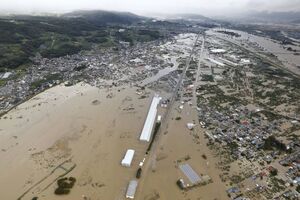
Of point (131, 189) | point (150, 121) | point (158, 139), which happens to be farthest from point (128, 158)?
point (150, 121)

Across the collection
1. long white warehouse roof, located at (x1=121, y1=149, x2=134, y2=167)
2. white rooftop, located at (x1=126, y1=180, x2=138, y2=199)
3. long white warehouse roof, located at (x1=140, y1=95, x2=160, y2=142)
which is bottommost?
white rooftop, located at (x1=126, y1=180, x2=138, y2=199)

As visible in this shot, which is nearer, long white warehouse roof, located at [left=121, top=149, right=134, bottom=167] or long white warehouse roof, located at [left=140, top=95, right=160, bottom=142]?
long white warehouse roof, located at [left=121, top=149, right=134, bottom=167]

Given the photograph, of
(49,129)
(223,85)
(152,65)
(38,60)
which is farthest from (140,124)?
(38,60)

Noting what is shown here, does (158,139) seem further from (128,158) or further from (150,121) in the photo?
(128,158)

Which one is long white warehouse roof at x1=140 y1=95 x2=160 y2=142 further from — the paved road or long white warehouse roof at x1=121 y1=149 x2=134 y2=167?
long white warehouse roof at x1=121 y1=149 x2=134 y2=167

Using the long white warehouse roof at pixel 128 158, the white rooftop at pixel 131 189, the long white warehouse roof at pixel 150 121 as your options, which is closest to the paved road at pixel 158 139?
the white rooftop at pixel 131 189

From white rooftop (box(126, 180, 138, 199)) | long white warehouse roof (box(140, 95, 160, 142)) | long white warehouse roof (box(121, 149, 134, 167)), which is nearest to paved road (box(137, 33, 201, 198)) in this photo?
white rooftop (box(126, 180, 138, 199))

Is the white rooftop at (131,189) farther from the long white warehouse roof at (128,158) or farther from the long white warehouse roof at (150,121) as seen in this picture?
the long white warehouse roof at (150,121)
